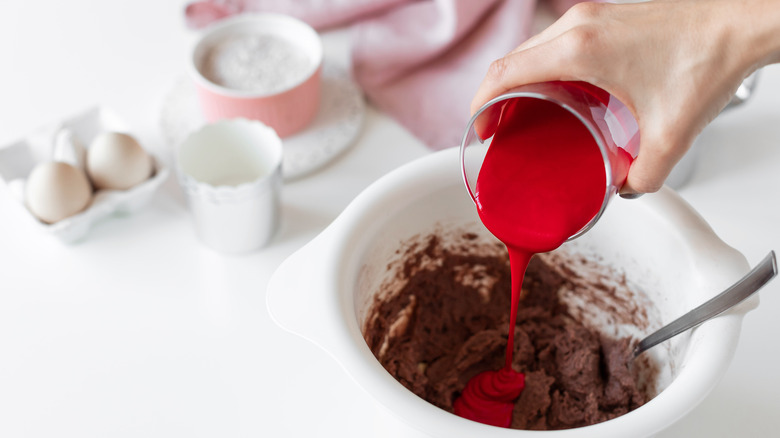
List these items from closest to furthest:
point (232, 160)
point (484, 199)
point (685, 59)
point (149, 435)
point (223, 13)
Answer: point (685, 59)
point (484, 199)
point (149, 435)
point (232, 160)
point (223, 13)

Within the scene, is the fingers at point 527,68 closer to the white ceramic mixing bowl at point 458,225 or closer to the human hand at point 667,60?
the human hand at point 667,60

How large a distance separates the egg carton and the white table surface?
5 centimetres

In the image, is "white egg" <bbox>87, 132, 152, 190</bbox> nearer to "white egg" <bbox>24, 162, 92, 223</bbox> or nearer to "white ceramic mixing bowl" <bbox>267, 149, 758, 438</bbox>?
"white egg" <bbox>24, 162, 92, 223</bbox>

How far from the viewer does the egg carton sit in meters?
1.02

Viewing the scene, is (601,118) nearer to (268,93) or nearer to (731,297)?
(731,297)

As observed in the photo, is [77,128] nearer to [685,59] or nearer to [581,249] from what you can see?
[581,249]

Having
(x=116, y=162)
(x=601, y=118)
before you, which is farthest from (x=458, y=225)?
(x=116, y=162)

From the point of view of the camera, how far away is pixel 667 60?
2.09 ft

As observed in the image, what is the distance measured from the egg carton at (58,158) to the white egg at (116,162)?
0.01 meters

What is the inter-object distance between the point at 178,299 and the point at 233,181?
0.19 m

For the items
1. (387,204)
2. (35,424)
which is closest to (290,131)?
(387,204)

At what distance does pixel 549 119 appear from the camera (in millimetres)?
707

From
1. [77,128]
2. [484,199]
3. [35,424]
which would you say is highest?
[484,199]

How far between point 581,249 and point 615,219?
82 mm
